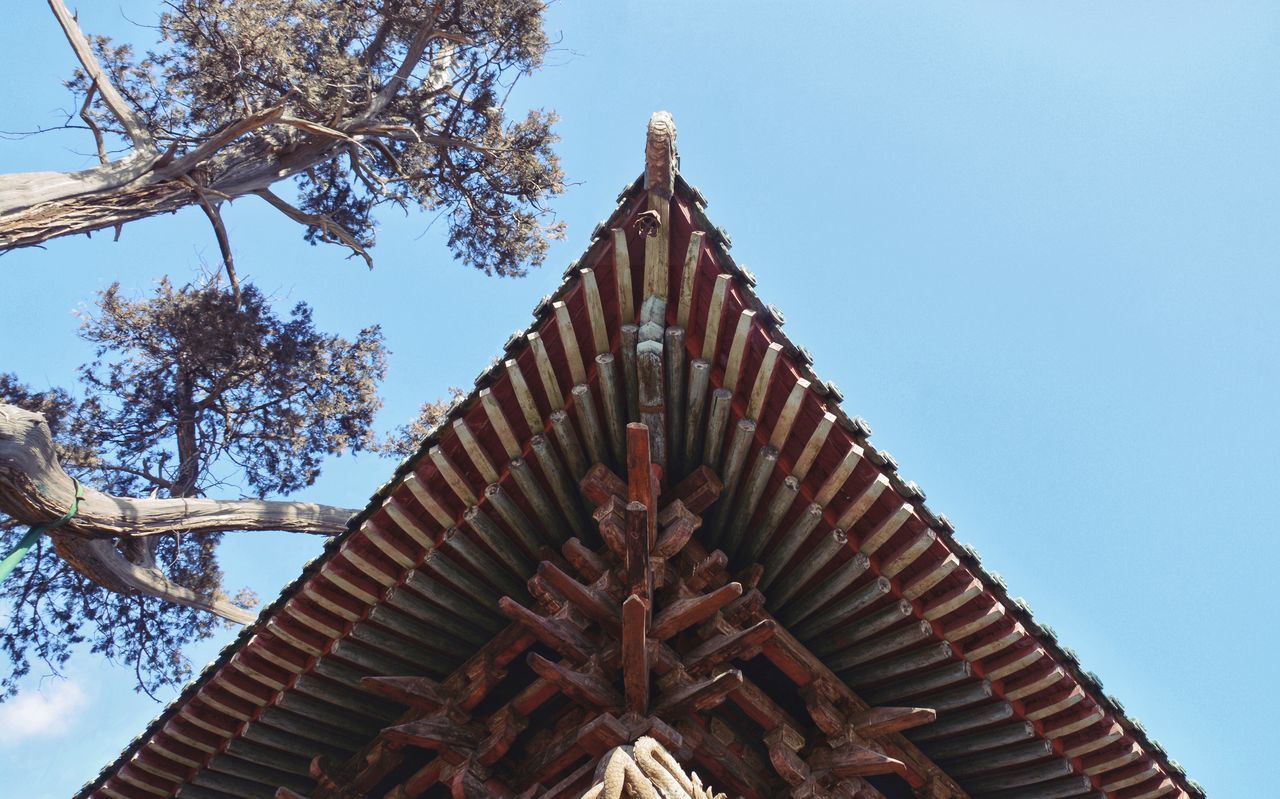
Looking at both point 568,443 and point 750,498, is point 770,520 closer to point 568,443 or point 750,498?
point 750,498

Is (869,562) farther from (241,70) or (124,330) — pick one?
(124,330)

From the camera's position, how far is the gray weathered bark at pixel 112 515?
9414 mm

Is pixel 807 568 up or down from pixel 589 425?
down

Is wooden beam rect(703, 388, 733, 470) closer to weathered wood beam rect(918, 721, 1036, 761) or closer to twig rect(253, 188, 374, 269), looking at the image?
weathered wood beam rect(918, 721, 1036, 761)

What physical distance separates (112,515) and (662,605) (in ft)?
25.5

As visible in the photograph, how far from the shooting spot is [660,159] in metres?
5.51

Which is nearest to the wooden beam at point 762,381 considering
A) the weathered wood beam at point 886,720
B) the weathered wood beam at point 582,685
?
the weathered wood beam at point 582,685

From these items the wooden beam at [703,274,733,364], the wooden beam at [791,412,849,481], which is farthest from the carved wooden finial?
the wooden beam at [791,412,849,481]

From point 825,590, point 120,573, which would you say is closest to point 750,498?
point 825,590

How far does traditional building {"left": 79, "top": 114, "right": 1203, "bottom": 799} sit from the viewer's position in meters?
5.61

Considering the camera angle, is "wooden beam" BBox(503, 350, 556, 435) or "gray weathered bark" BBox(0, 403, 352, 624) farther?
"gray weathered bark" BBox(0, 403, 352, 624)

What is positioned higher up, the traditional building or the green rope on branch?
the green rope on branch

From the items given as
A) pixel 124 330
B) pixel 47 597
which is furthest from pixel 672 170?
pixel 47 597

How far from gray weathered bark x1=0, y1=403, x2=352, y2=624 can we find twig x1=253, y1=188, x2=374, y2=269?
3.74m
